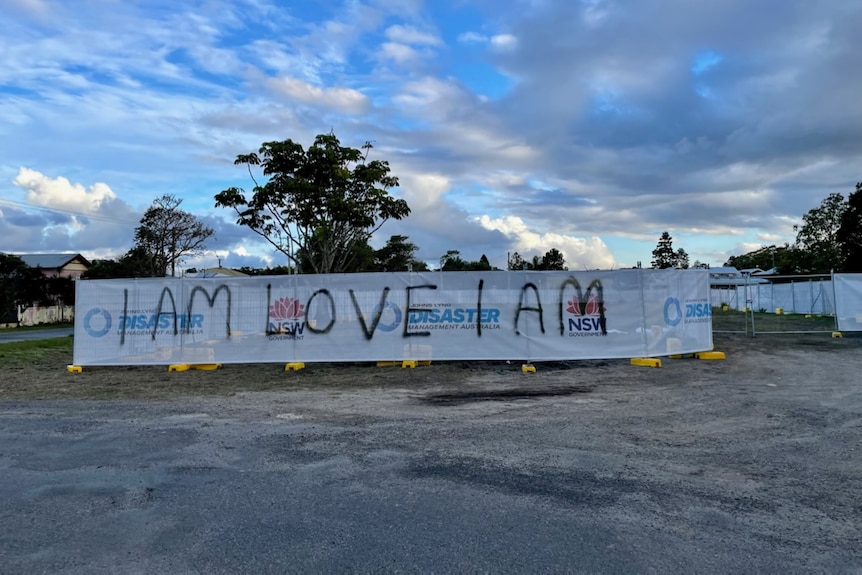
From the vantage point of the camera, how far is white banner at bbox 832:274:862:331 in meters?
19.0

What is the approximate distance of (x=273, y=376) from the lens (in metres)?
11.9

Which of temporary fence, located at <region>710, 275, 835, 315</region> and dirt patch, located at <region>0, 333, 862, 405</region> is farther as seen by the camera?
temporary fence, located at <region>710, 275, 835, 315</region>

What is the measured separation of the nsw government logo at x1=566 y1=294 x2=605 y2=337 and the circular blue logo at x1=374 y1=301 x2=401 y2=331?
383 cm

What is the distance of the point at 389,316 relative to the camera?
498 inches

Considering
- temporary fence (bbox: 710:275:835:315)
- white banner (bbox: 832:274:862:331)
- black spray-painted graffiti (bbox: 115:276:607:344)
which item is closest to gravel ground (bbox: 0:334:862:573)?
black spray-painted graffiti (bbox: 115:276:607:344)

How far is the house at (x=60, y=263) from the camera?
70.9 meters

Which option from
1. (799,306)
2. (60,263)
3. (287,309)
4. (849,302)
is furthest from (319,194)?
(60,263)

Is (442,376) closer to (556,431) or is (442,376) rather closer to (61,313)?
(556,431)

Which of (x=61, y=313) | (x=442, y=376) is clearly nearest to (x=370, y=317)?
(x=442, y=376)

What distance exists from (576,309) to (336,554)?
9.79 meters

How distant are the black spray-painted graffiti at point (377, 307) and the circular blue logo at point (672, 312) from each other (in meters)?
1.56

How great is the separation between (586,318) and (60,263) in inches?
3145

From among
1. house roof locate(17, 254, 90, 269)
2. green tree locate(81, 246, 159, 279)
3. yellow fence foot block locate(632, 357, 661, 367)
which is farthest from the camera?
house roof locate(17, 254, 90, 269)

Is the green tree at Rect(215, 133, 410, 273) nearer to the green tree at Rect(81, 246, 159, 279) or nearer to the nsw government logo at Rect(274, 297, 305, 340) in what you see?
the nsw government logo at Rect(274, 297, 305, 340)
